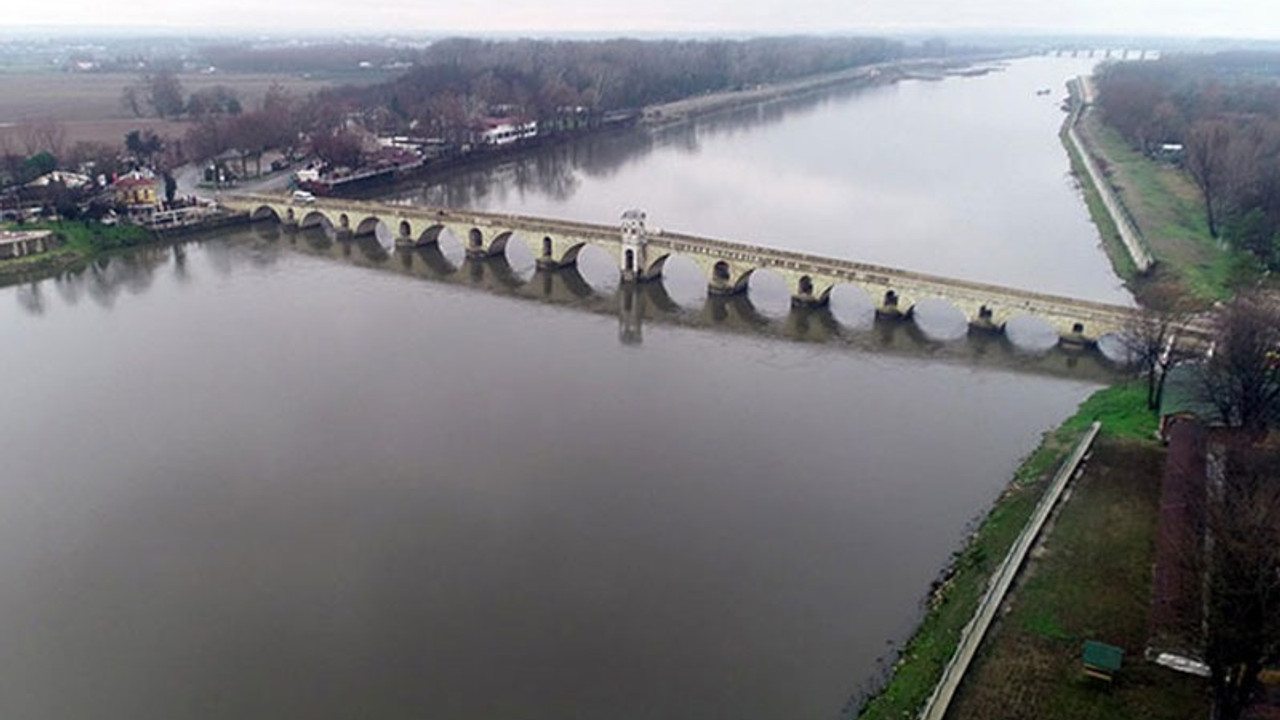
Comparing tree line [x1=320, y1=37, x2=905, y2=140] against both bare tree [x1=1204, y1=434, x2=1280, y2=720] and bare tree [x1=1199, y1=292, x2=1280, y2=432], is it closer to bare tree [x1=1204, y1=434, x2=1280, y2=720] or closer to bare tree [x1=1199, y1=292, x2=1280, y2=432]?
bare tree [x1=1199, y1=292, x2=1280, y2=432]

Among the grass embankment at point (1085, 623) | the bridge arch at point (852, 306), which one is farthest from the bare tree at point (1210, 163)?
the grass embankment at point (1085, 623)

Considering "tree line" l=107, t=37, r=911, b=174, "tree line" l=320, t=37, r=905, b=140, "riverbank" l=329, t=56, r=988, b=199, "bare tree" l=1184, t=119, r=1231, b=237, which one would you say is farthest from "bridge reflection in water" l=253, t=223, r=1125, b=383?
"tree line" l=320, t=37, r=905, b=140

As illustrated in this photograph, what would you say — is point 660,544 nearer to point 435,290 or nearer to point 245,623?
point 245,623

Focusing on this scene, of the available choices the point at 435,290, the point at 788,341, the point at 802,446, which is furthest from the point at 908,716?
the point at 435,290

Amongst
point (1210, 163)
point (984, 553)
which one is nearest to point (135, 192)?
point (984, 553)

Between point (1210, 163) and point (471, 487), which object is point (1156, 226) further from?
point (471, 487)

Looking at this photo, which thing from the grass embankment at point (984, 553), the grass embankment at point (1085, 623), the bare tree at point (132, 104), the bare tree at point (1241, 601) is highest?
the bare tree at point (132, 104)

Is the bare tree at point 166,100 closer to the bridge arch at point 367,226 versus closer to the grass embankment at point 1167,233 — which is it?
the bridge arch at point 367,226
